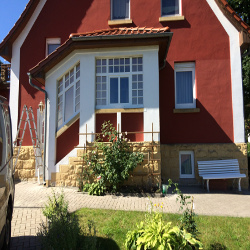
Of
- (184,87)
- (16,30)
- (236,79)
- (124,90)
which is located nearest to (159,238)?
(124,90)

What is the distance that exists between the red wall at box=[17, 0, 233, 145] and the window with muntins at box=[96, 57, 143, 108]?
182 centimetres

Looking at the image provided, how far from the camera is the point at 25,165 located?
916 cm

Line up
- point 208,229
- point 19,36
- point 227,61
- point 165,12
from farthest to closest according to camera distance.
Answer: point 19,36
point 165,12
point 227,61
point 208,229

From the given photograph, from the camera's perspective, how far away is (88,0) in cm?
989

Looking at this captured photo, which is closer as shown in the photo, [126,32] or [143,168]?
[143,168]

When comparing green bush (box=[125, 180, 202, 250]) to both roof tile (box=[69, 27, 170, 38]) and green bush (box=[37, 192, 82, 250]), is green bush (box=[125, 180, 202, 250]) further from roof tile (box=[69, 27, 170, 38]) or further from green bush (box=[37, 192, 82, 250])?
roof tile (box=[69, 27, 170, 38])

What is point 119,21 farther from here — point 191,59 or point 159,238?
point 159,238

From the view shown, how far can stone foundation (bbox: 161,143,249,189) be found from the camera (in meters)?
8.32

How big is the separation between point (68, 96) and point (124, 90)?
2.11 metres

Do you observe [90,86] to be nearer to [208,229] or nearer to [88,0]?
[88,0]

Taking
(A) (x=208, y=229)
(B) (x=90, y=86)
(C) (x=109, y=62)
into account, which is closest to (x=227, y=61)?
(C) (x=109, y=62)

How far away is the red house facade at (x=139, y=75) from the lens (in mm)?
7445

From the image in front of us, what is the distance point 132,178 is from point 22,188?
3836mm

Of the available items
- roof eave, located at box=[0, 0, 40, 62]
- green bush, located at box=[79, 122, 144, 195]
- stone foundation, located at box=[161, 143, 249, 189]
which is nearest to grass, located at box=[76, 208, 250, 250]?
green bush, located at box=[79, 122, 144, 195]
